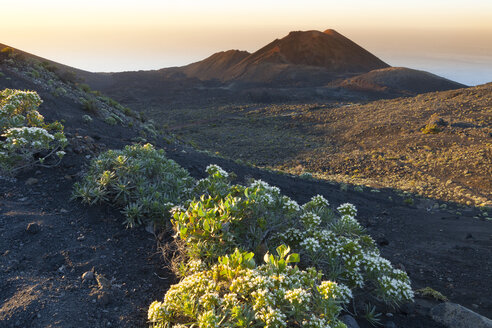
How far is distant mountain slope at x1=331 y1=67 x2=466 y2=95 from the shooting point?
56875 mm

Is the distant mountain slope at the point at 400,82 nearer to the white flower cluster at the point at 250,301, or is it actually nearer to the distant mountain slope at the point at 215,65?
the distant mountain slope at the point at 215,65

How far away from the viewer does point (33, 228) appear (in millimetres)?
4543

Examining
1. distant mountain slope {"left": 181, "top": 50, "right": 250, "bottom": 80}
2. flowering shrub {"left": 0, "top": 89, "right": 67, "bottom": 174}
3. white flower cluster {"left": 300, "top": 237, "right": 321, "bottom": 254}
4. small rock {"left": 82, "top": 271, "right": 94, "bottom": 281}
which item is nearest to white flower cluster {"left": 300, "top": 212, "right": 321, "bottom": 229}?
white flower cluster {"left": 300, "top": 237, "right": 321, "bottom": 254}

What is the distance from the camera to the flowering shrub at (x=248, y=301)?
2666 millimetres

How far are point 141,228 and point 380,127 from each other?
2372 centimetres

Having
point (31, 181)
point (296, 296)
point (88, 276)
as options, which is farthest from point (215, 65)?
point (296, 296)

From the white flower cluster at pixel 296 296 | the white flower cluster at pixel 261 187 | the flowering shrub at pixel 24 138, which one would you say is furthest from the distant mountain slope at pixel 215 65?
the white flower cluster at pixel 296 296

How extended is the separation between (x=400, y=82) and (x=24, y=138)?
63213 millimetres

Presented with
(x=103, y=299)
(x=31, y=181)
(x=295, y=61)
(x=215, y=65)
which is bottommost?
(x=103, y=299)

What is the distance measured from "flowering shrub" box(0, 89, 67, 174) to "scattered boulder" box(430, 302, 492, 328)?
251 inches

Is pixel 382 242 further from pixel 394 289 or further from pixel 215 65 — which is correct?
pixel 215 65

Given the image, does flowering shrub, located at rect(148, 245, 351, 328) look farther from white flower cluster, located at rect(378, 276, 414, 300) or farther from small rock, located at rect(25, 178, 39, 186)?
small rock, located at rect(25, 178, 39, 186)

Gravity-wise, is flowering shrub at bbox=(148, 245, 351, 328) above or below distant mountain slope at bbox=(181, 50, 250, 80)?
below

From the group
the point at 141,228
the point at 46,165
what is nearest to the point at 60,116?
the point at 46,165
